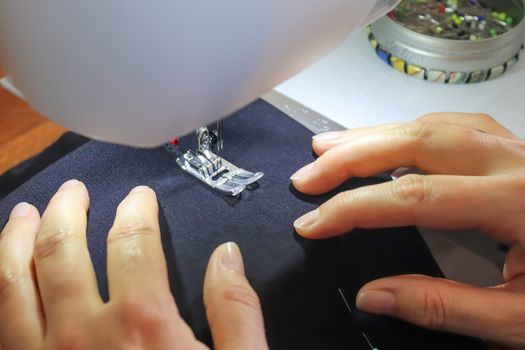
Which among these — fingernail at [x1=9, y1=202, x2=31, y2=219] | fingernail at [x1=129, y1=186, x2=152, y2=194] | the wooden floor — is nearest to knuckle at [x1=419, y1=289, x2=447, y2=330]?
fingernail at [x1=129, y1=186, x2=152, y2=194]

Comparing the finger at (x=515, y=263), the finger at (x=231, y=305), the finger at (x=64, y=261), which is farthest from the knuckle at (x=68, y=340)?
the finger at (x=515, y=263)

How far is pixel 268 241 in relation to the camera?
643mm

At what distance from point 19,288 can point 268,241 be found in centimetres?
26

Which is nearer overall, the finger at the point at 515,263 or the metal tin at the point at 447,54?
the finger at the point at 515,263

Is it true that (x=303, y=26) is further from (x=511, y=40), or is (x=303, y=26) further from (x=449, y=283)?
(x=511, y=40)

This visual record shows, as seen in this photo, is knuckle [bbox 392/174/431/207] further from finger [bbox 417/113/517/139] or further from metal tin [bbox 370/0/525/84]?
metal tin [bbox 370/0/525/84]

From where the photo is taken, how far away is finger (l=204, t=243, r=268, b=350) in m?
0.53

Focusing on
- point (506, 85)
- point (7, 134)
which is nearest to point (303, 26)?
point (506, 85)

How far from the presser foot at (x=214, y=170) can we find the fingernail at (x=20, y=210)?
0.60 feet

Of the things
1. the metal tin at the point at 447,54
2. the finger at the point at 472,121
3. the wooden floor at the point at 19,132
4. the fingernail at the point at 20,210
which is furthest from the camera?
the wooden floor at the point at 19,132

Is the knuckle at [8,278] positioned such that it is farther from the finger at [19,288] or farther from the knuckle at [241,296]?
the knuckle at [241,296]

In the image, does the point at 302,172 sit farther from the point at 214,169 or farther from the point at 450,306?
the point at 450,306

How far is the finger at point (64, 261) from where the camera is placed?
545 mm

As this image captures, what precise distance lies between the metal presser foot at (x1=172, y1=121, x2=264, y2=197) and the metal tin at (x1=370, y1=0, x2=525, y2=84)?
359mm
